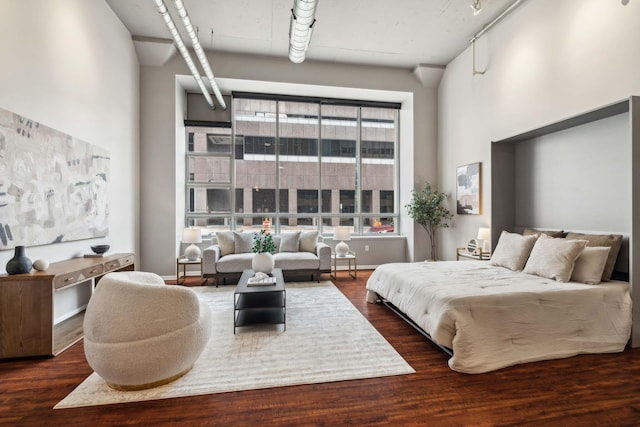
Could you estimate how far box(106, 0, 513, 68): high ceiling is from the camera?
4359 millimetres

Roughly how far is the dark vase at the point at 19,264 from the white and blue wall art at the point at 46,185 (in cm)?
14

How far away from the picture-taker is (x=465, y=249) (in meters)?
5.11

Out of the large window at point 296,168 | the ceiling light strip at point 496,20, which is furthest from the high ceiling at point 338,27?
the large window at point 296,168

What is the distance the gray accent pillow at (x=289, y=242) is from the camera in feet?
18.9

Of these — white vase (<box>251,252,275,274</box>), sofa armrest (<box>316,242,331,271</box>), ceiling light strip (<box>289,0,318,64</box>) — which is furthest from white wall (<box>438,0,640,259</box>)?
white vase (<box>251,252,275,274</box>)

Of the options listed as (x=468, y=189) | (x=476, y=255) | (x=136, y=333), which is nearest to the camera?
(x=136, y=333)

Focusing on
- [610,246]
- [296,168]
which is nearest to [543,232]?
[610,246]

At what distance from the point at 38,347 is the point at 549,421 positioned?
390cm

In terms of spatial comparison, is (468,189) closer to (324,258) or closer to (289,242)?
(324,258)

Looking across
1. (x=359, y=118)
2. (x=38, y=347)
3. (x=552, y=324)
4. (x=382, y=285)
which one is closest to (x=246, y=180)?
(x=359, y=118)

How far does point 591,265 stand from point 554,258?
0.94ft

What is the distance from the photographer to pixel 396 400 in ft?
6.64

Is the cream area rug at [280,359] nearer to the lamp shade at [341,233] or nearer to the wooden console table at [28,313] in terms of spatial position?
the wooden console table at [28,313]

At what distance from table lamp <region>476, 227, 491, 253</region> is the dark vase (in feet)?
18.0
